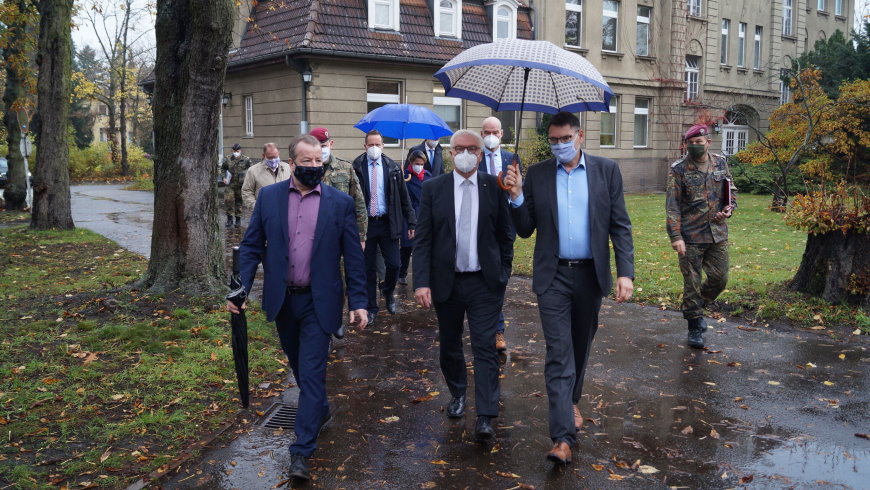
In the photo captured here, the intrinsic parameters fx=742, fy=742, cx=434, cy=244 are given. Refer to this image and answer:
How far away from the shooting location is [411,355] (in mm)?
7262

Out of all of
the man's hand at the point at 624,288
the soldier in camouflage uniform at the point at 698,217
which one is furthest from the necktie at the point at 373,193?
the man's hand at the point at 624,288

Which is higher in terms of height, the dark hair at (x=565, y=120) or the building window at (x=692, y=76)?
the building window at (x=692, y=76)

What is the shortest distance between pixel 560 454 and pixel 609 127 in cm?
2842

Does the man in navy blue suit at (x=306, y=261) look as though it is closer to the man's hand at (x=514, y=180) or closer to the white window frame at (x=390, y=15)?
the man's hand at (x=514, y=180)

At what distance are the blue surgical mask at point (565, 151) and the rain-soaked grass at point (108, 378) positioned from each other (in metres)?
3.13

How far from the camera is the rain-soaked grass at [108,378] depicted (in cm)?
485

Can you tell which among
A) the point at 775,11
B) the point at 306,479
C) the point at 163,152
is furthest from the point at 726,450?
the point at 775,11

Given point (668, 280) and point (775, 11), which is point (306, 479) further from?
point (775, 11)

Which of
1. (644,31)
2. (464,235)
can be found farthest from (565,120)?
(644,31)

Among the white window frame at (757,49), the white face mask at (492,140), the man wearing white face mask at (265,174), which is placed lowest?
the man wearing white face mask at (265,174)

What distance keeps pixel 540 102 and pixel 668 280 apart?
5.81m

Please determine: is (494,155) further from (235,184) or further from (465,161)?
(235,184)

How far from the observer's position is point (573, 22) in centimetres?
2983

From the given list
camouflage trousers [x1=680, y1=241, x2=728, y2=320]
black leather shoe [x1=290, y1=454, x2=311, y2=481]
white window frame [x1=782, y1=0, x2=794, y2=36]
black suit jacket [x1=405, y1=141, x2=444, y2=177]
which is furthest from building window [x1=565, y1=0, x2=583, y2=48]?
black leather shoe [x1=290, y1=454, x2=311, y2=481]
